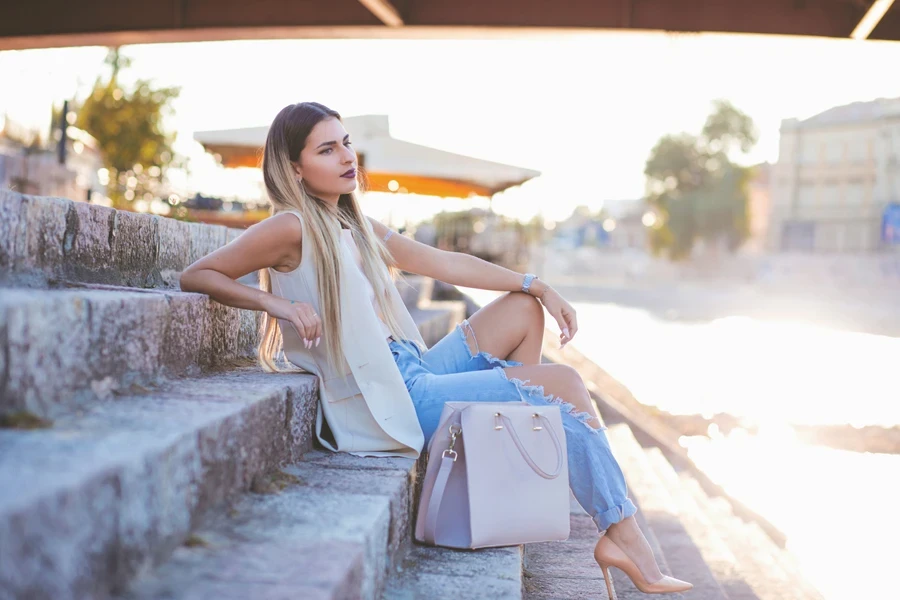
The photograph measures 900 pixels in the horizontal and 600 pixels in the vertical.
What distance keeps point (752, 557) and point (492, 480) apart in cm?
266

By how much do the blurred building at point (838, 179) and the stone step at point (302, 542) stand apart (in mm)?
49655

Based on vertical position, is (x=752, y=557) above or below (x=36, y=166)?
below

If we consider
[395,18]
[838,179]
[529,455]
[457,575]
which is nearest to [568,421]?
[529,455]

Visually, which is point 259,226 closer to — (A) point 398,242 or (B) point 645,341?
(A) point 398,242

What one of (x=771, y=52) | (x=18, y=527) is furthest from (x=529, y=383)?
(x=771, y=52)

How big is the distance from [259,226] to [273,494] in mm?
885

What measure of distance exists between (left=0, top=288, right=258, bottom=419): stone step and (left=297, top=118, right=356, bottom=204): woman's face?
1.85 ft

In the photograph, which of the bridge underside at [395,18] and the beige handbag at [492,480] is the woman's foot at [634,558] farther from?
the bridge underside at [395,18]

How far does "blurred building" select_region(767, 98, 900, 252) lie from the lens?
45125mm

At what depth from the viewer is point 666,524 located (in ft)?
14.3

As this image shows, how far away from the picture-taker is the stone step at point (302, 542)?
1.36m

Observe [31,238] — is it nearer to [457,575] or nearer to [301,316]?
[301,316]

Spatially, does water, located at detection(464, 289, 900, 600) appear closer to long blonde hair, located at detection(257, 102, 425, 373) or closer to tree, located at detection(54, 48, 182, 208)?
long blonde hair, located at detection(257, 102, 425, 373)

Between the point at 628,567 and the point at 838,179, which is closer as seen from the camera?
the point at 628,567
